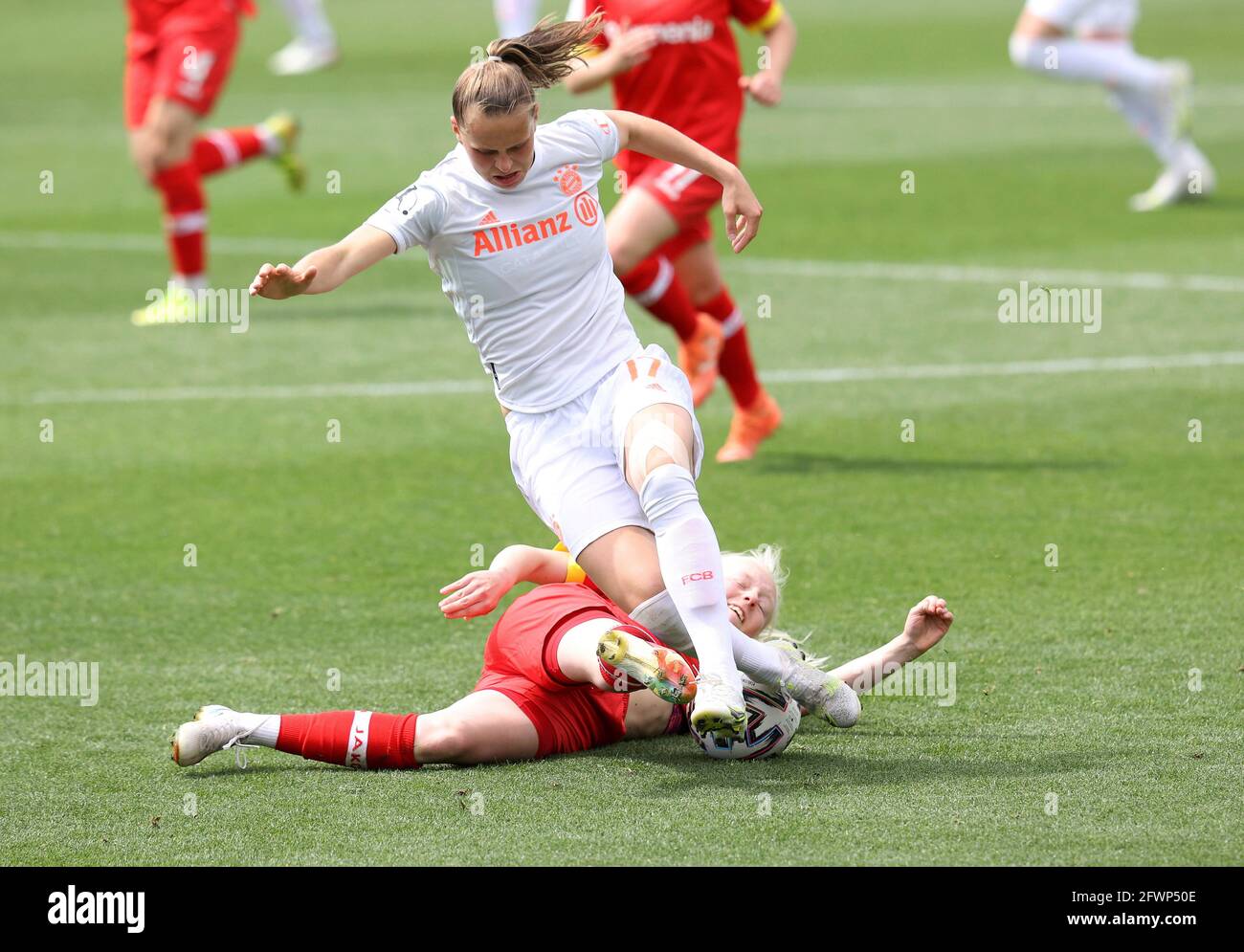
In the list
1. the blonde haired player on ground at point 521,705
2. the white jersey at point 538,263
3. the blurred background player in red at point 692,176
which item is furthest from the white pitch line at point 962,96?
the blonde haired player on ground at point 521,705

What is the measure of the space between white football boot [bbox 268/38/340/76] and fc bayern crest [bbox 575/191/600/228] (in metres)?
21.2

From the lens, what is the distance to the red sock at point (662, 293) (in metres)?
8.91

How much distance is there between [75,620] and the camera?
6.62 metres

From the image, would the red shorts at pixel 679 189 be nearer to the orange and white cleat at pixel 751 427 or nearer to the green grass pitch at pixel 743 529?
the orange and white cleat at pixel 751 427

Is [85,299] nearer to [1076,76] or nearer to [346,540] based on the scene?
[346,540]

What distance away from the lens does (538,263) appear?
5.47m

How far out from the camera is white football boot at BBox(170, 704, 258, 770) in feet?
16.5

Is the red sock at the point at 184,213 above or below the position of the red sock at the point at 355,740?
above

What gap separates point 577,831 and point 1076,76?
12.1 meters

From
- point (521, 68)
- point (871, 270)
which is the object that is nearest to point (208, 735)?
point (521, 68)

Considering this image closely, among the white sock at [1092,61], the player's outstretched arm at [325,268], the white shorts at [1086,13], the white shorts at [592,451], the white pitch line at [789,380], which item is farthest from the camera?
the white shorts at [1086,13]

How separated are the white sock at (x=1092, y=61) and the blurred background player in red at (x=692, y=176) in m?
6.70

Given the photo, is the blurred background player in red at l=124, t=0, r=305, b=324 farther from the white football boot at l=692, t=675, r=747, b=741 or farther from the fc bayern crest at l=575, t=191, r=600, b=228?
the white football boot at l=692, t=675, r=747, b=741

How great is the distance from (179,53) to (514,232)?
7267 millimetres
